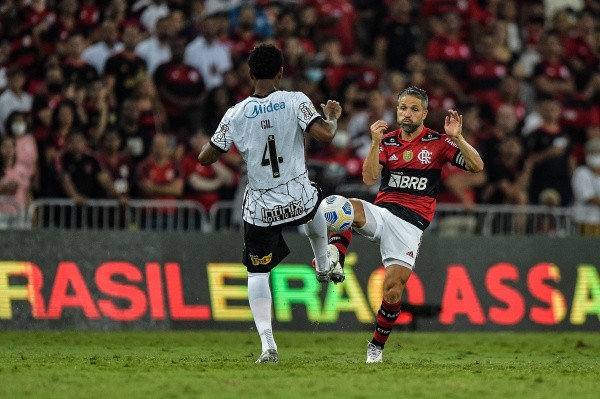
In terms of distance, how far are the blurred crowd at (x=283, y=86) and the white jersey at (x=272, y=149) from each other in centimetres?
669

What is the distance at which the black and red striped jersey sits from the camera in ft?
42.6

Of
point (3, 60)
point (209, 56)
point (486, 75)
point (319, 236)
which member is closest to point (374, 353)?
point (319, 236)

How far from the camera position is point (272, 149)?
11.9 metres

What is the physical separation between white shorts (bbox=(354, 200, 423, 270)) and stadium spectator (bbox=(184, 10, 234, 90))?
9039mm

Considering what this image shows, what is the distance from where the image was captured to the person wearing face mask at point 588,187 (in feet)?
66.5

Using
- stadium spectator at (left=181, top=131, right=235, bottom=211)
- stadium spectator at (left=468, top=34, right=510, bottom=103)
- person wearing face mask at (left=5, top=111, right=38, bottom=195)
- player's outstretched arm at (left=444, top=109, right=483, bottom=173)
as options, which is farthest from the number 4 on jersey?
Result: stadium spectator at (left=468, top=34, right=510, bottom=103)

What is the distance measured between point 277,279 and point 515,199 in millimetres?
4488

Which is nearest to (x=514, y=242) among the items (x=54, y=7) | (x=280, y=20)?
(x=280, y=20)

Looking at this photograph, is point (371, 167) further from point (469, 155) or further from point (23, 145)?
point (23, 145)

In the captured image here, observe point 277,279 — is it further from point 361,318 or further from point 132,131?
point 132,131

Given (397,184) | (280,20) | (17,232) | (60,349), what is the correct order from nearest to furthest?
1. (397,184)
2. (60,349)
3. (17,232)
4. (280,20)

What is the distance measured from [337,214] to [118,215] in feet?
23.0

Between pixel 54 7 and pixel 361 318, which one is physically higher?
pixel 54 7

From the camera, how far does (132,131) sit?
19922mm
